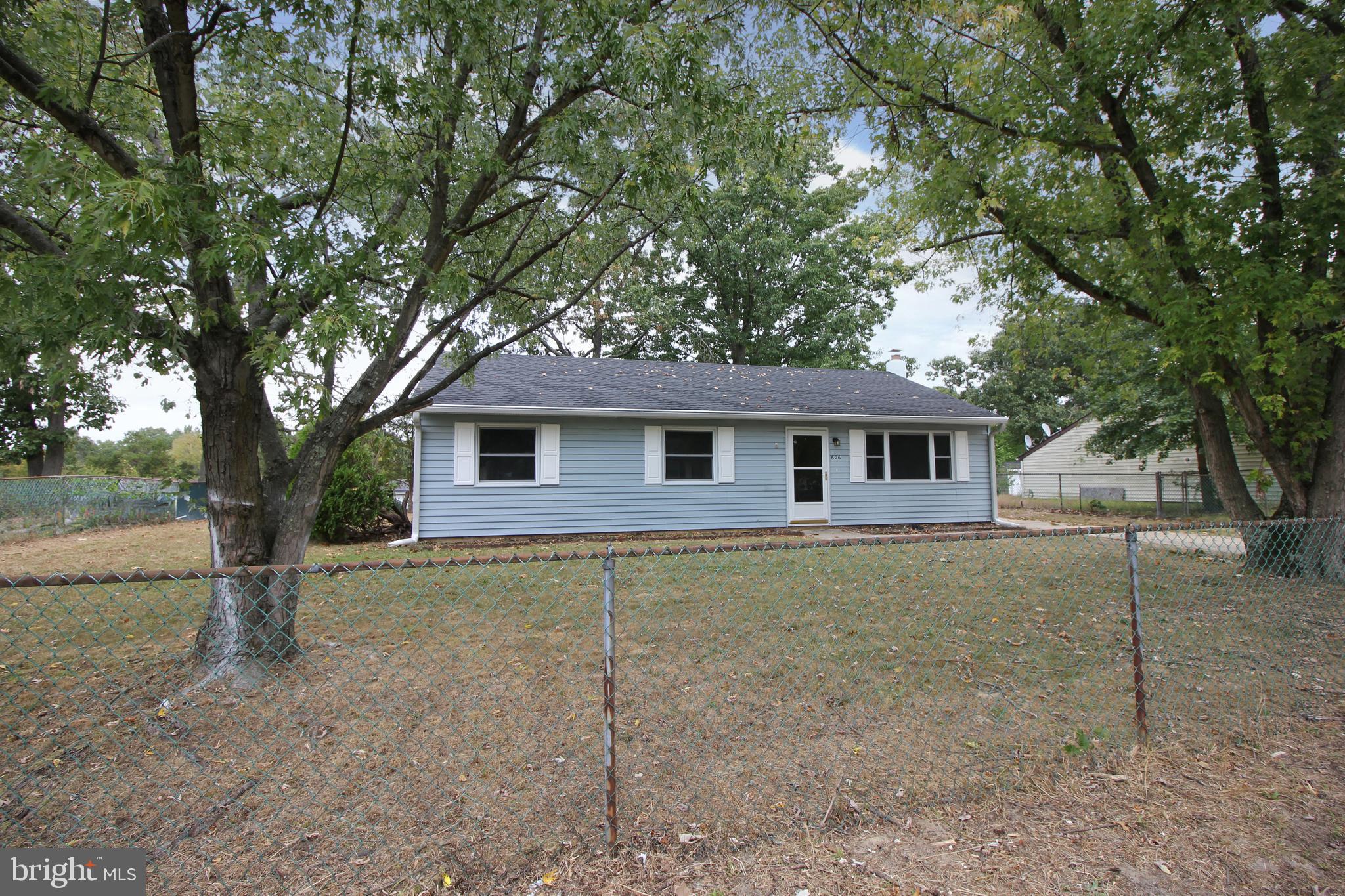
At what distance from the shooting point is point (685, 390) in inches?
498

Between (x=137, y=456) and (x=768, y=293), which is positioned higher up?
(x=768, y=293)

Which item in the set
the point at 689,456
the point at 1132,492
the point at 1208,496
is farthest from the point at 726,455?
the point at 1132,492

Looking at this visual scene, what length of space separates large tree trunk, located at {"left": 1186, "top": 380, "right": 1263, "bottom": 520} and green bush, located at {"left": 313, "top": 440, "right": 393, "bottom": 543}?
11695 mm

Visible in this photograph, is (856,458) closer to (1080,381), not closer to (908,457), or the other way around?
(908,457)

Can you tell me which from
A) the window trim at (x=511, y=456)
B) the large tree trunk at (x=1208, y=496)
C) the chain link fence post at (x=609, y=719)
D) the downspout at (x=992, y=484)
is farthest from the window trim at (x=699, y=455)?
the large tree trunk at (x=1208, y=496)

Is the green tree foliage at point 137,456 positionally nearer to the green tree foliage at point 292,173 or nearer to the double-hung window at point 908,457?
the green tree foliage at point 292,173

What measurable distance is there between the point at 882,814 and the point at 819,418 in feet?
32.5

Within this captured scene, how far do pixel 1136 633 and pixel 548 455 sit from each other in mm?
9018

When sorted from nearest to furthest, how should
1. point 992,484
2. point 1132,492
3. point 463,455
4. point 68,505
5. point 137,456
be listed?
1. point 463,455
2. point 68,505
3. point 992,484
4. point 1132,492
5. point 137,456

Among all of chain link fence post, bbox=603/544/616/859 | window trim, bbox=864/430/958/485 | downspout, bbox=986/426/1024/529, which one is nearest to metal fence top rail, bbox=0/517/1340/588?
chain link fence post, bbox=603/544/616/859

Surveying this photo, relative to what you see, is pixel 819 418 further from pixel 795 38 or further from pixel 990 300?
pixel 795 38

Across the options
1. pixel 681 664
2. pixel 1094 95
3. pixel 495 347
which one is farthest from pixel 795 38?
pixel 681 664

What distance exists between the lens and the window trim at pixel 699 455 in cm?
1159

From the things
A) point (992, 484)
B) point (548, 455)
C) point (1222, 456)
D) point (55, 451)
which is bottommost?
point (992, 484)
